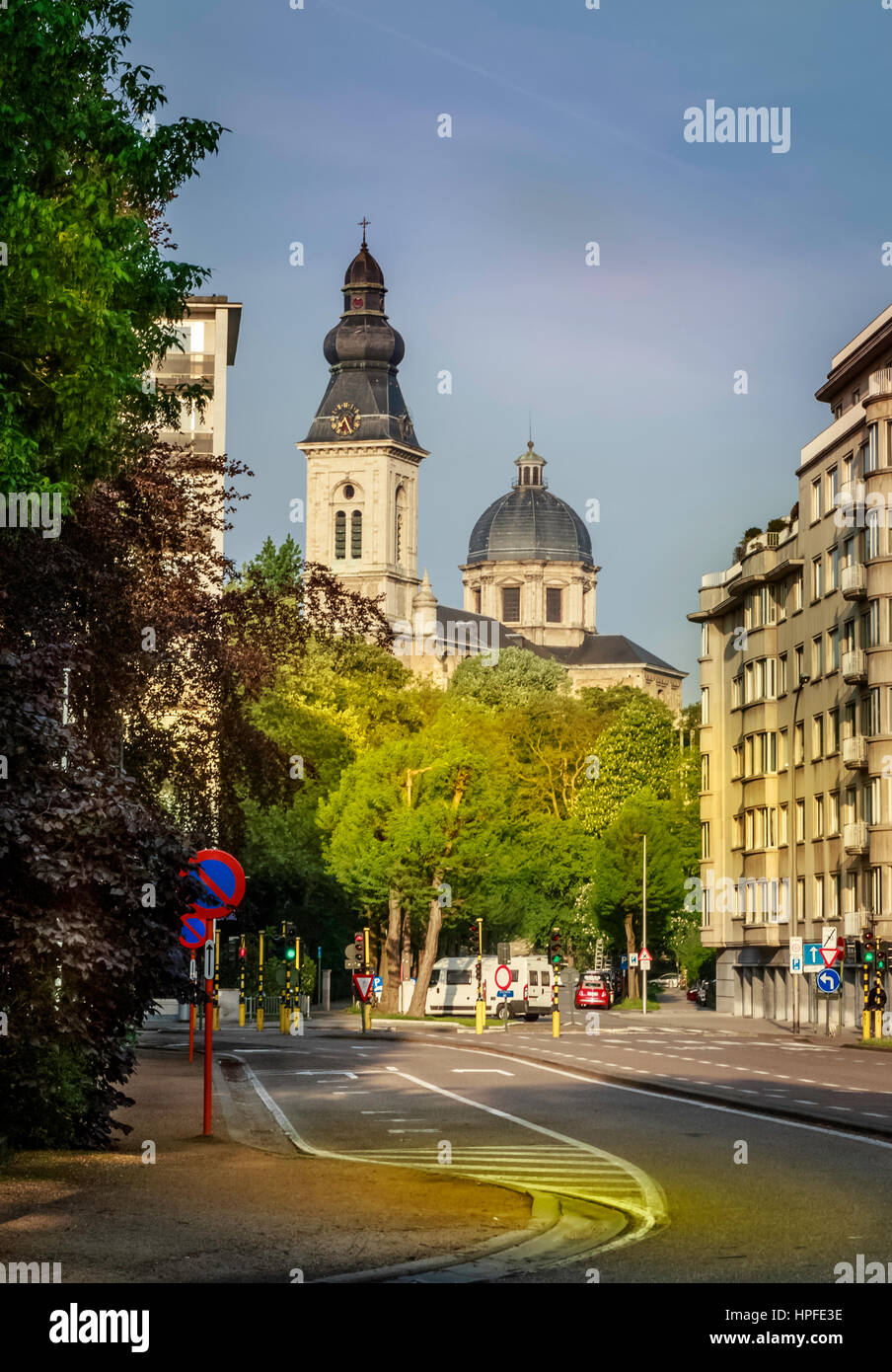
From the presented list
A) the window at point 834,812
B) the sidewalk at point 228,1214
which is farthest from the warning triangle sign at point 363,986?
the sidewalk at point 228,1214

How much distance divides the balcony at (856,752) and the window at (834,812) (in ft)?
10.6

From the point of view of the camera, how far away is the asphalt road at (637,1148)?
11961mm

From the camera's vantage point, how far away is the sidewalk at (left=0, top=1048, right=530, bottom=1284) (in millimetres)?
11023

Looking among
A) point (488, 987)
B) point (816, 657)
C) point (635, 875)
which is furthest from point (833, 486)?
point (635, 875)

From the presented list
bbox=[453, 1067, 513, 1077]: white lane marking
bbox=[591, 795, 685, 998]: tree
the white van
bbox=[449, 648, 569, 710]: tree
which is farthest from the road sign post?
bbox=[449, 648, 569, 710]: tree

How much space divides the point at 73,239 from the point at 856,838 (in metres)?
50.1

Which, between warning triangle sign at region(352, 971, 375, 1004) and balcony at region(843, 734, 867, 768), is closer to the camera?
warning triangle sign at region(352, 971, 375, 1004)

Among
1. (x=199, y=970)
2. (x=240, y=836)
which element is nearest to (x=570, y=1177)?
(x=199, y=970)

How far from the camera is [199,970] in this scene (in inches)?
802

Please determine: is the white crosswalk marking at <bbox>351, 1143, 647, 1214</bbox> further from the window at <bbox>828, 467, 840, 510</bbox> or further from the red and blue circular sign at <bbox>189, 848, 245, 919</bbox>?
the window at <bbox>828, 467, 840, 510</bbox>

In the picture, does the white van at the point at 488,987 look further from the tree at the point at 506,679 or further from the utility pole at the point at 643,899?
the tree at the point at 506,679

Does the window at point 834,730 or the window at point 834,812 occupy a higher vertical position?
the window at point 834,730

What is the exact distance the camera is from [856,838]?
6381cm

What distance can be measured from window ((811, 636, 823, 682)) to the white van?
550 inches
